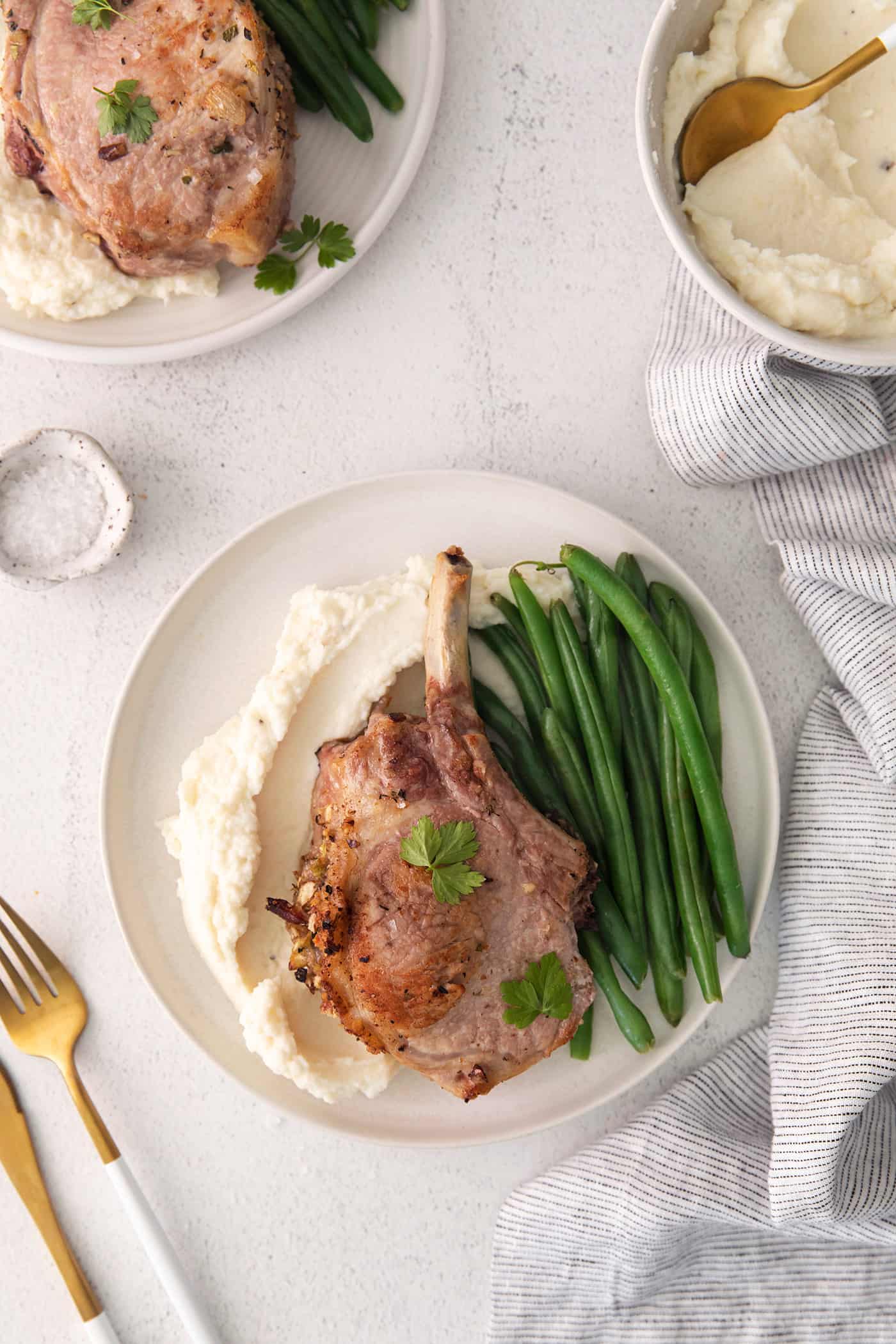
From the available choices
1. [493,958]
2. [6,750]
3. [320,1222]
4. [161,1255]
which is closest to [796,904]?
[493,958]

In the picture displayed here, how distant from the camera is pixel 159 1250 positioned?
13.0 ft

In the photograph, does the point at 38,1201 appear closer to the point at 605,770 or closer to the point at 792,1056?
the point at 605,770

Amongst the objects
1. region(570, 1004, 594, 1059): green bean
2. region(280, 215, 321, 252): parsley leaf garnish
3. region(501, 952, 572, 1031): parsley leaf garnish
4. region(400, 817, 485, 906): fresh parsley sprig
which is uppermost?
region(280, 215, 321, 252): parsley leaf garnish

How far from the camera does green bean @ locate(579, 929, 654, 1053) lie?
12.2 feet

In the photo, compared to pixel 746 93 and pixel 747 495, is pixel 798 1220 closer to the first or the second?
pixel 747 495

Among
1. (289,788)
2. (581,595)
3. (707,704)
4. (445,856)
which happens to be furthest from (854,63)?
(289,788)

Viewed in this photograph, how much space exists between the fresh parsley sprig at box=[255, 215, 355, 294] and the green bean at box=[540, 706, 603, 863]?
176 cm

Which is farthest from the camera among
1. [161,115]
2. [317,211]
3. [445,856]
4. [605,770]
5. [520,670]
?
[317,211]

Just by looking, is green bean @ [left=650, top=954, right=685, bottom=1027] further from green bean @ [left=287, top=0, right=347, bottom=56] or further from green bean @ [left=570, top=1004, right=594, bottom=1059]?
green bean @ [left=287, top=0, right=347, bottom=56]

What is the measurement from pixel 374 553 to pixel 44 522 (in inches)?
47.5

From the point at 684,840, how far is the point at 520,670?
0.81m

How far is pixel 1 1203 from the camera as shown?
4.14 meters

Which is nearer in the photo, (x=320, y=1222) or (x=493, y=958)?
(x=493, y=958)

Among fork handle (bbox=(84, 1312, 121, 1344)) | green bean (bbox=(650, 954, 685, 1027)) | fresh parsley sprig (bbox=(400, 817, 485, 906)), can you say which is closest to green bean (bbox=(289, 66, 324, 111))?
fresh parsley sprig (bbox=(400, 817, 485, 906))
